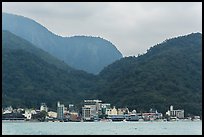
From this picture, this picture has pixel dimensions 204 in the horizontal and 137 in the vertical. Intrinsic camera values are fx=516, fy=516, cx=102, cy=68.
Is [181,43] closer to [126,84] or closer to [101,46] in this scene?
[126,84]

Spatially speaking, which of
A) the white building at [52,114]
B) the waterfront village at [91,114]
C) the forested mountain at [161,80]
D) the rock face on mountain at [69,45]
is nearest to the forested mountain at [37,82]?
the forested mountain at [161,80]

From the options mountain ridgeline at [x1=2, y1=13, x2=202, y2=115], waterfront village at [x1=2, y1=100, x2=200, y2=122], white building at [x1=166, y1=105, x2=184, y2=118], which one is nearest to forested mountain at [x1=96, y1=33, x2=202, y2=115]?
mountain ridgeline at [x1=2, y1=13, x2=202, y2=115]

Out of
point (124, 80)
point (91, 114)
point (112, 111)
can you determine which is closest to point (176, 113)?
point (112, 111)

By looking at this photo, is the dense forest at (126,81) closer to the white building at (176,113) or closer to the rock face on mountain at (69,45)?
the white building at (176,113)

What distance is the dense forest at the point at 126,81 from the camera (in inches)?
3061

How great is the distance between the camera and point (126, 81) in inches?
3322

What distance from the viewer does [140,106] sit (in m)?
77.5

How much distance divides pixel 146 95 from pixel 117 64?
95.9 feet

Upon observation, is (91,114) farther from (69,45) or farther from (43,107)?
(69,45)

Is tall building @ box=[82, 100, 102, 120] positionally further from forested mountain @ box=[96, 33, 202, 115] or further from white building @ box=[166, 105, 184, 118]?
white building @ box=[166, 105, 184, 118]

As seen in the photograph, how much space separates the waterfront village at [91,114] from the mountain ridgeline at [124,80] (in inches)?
60.9

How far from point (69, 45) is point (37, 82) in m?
85.8

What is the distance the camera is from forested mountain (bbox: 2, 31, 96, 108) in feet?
282

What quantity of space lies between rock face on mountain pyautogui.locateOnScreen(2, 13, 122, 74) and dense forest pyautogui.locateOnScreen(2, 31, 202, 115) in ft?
183
